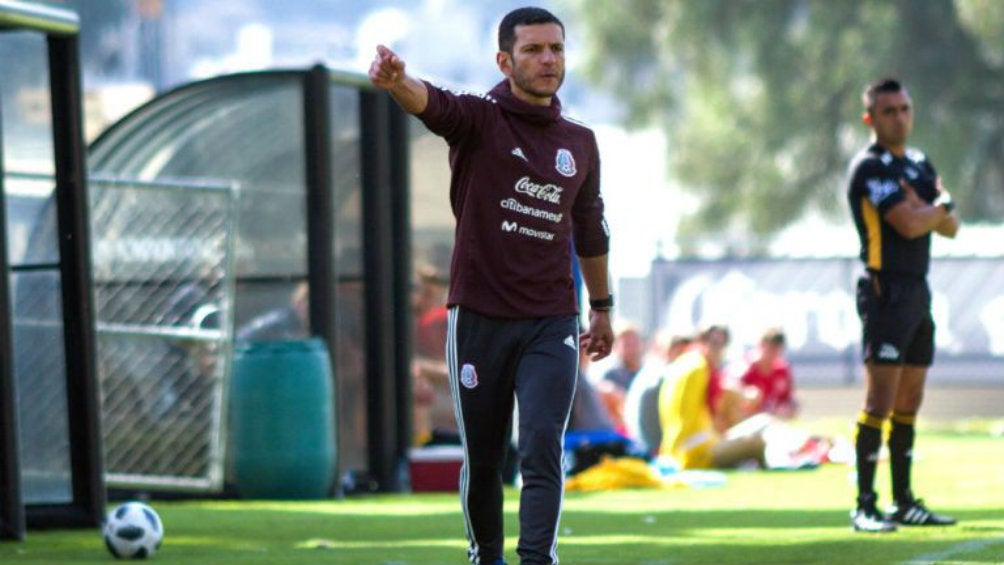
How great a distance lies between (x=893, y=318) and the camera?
11188 millimetres

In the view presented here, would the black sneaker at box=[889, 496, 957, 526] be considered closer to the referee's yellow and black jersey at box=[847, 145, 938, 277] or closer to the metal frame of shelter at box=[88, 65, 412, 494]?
the referee's yellow and black jersey at box=[847, 145, 938, 277]

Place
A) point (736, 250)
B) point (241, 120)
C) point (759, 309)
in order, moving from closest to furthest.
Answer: point (241, 120) < point (759, 309) < point (736, 250)

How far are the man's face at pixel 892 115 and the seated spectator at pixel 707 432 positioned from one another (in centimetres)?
830

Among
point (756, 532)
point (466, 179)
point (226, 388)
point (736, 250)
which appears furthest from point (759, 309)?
point (466, 179)

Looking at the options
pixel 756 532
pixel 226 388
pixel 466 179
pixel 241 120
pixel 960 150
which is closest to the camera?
pixel 466 179

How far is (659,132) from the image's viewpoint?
4806cm

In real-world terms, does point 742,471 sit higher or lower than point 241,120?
lower

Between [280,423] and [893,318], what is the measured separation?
19.9 feet

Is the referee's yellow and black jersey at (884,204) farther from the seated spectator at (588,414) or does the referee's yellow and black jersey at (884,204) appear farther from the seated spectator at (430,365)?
the seated spectator at (430,365)

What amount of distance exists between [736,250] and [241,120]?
1693 cm

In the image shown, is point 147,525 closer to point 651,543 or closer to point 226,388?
point 651,543

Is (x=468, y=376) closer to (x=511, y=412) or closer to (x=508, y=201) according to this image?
(x=511, y=412)

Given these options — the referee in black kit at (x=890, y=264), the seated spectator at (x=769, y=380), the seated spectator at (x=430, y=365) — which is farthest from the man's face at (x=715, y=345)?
the referee in black kit at (x=890, y=264)

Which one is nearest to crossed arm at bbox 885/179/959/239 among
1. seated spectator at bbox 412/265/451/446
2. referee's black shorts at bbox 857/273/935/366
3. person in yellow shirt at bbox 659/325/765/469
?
referee's black shorts at bbox 857/273/935/366
